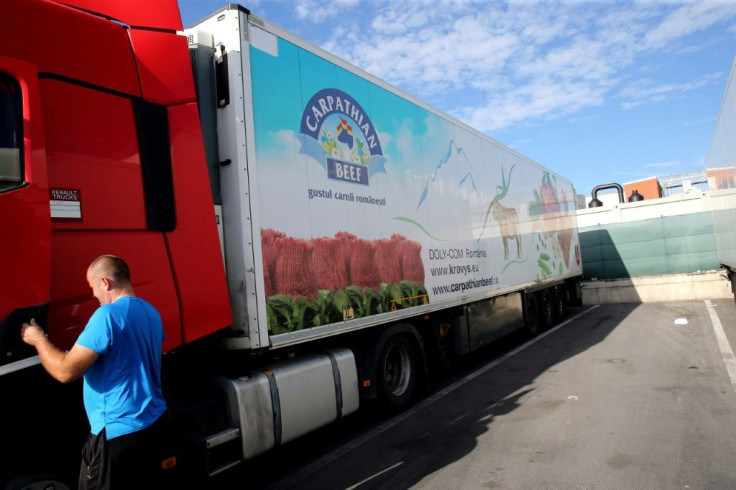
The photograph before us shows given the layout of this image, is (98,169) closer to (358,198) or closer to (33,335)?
(33,335)

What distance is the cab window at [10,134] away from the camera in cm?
281

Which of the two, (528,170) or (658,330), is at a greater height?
(528,170)

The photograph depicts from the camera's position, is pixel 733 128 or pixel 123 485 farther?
pixel 733 128

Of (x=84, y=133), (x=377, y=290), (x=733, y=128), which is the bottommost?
(x=377, y=290)

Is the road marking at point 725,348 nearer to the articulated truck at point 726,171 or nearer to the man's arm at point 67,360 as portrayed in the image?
the articulated truck at point 726,171

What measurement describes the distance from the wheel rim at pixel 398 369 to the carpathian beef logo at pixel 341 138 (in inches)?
81.9

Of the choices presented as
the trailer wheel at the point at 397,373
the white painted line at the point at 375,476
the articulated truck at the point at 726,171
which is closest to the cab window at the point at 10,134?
the white painted line at the point at 375,476

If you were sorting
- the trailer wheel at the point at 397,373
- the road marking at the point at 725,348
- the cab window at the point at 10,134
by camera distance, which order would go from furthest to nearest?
the road marking at the point at 725,348 < the trailer wheel at the point at 397,373 < the cab window at the point at 10,134

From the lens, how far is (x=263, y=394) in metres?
4.15

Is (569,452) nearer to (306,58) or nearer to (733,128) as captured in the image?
(306,58)

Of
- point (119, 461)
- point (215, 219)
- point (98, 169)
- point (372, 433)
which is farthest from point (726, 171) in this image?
point (119, 461)

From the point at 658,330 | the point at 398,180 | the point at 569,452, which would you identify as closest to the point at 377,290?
the point at 398,180

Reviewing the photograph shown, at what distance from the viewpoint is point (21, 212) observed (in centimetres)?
278

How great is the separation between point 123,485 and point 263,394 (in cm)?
167
